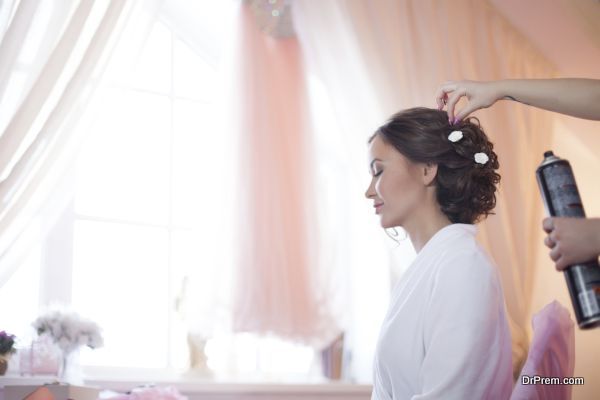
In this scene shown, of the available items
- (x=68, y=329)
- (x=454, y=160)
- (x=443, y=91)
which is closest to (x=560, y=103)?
(x=443, y=91)

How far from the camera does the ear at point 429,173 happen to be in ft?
6.75

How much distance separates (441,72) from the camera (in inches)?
138

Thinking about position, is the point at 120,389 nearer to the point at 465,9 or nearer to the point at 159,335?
the point at 159,335

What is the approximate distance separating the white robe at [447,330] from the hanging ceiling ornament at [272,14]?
5.68 feet

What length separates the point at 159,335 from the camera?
3279mm

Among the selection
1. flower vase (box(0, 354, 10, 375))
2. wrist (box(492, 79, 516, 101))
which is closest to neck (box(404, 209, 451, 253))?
wrist (box(492, 79, 516, 101))

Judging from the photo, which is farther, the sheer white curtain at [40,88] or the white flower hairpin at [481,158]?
the sheer white curtain at [40,88]

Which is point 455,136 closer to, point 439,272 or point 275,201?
point 439,272

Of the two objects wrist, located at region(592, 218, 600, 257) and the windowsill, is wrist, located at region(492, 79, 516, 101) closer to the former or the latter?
wrist, located at region(592, 218, 600, 257)

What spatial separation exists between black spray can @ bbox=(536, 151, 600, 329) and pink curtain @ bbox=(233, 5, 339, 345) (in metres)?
2.08

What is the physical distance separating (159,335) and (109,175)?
0.66m

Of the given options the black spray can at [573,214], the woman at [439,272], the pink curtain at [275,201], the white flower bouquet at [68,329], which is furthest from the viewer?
the pink curtain at [275,201]

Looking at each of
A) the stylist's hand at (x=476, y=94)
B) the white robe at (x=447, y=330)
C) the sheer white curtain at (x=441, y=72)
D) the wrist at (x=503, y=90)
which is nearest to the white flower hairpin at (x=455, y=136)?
the white robe at (x=447, y=330)

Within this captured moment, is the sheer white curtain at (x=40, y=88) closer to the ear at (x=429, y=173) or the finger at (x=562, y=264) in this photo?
the ear at (x=429, y=173)
